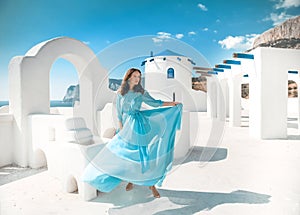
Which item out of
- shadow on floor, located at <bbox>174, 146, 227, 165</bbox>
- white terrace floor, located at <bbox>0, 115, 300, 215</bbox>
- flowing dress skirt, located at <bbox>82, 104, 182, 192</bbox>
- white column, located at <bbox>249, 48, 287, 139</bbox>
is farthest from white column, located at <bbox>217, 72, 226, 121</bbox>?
flowing dress skirt, located at <bbox>82, 104, 182, 192</bbox>

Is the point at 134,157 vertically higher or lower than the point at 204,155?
higher

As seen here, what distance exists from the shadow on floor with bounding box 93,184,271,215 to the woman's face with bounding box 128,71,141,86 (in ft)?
3.98

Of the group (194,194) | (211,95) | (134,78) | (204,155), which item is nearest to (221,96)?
(211,95)

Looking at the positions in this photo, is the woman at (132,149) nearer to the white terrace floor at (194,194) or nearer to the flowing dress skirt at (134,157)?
the flowing dress skirt at (134,157)

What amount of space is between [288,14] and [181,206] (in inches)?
121

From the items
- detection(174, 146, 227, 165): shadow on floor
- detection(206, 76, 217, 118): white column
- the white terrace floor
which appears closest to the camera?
the white terrace floor

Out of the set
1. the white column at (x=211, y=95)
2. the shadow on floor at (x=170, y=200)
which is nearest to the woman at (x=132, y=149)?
the shadow on floor at (x=170, y=200)

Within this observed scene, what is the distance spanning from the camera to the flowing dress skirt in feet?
6.54

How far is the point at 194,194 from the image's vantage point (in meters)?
2.25

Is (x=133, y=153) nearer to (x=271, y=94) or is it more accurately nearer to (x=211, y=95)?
(x=271, y=94)

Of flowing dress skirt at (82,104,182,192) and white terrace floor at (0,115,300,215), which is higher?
flowing dress skirt at (82,104,182,192)

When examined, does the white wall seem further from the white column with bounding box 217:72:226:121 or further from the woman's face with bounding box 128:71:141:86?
the woman's face with bounding box 128:71:141:86

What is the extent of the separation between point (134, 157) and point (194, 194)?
33.1 inches

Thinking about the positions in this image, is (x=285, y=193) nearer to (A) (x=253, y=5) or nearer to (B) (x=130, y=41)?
(B) (x=130, y=41)
